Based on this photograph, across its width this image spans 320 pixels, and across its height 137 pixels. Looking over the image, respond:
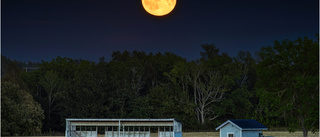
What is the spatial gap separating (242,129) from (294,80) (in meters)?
11.0

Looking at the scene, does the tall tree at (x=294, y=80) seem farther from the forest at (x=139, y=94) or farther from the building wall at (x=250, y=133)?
the forest at (x=139, y=94)

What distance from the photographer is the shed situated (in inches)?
1508

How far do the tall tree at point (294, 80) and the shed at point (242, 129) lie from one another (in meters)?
7.58

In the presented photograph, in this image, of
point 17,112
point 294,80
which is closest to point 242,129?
point 294,80

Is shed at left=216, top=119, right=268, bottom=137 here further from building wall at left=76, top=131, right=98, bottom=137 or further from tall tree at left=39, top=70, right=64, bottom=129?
tall tree at left=39, top=70, right=64, bottom=129

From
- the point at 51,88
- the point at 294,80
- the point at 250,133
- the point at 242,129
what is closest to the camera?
the point at 294,80

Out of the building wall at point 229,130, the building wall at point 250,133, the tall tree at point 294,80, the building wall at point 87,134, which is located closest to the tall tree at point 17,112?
the building wall at point 87,134

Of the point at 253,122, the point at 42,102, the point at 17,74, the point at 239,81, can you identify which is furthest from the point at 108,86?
the point at 253,122

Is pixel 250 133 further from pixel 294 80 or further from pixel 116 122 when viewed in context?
pixel 116 122

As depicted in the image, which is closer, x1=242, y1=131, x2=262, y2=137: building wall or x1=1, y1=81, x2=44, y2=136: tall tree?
x1=242, y1=131, x2=262, y2=137: building wall

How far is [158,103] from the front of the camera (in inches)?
2510

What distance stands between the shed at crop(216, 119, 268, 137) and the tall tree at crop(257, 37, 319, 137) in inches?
298

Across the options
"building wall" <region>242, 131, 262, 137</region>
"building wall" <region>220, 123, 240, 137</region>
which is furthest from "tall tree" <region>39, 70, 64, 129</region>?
"building wall" <region>242, 131, 262, 137</region>

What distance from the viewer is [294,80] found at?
92.8ft
